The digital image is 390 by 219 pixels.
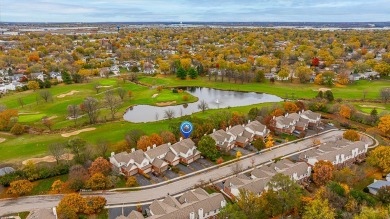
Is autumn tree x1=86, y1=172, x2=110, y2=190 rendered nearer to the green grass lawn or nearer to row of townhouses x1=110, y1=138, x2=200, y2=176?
row of townhouses x1=110, y1=138, x2=200, y2=176

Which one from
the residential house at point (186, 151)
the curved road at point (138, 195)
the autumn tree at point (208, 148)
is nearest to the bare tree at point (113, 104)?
the residential house at point (186, 151)

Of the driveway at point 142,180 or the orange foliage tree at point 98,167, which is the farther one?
the driveway at point 142,180

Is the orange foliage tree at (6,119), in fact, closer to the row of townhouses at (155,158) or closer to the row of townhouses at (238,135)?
the row of townhouses at (155,158)

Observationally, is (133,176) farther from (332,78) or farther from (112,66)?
(112,66)

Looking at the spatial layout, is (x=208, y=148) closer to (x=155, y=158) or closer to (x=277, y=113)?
(x=155, y=158)

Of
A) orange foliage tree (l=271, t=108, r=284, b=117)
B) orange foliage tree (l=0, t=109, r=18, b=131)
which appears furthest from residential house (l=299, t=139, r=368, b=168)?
orange foliage tree (l=0, t=109, r=18, b=131)

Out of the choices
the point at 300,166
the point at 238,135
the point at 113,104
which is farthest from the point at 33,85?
the point at 300,166
